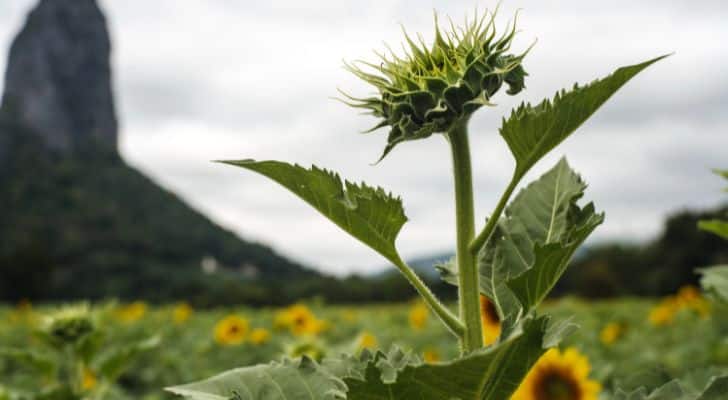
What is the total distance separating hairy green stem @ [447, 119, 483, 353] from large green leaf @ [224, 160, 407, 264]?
0.07 metres

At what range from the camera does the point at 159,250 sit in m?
47.5

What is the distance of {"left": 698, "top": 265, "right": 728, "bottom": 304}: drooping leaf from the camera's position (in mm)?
1392

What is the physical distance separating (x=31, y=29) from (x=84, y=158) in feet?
87.5

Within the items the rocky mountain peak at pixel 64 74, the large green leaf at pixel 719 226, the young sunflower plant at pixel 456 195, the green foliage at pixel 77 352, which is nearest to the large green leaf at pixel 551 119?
the young sunflower plant at pixel 456 195

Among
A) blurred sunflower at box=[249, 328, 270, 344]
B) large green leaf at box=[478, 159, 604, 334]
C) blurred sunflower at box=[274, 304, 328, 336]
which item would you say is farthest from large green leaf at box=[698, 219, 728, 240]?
blurred sunflower at box=[249, 328, 270, 344]

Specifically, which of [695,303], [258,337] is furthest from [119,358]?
[695,303]

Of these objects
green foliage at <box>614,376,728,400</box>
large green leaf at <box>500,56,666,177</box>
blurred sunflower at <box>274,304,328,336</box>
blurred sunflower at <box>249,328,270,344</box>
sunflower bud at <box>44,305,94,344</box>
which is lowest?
blurred sunflower at <box>249,328,270,344</box>

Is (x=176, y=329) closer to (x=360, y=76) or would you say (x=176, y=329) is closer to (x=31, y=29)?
(x=360, y=76)

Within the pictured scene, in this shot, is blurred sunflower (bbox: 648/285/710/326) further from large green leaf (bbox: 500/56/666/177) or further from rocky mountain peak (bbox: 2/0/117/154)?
rocky mountain peak (bbox: 2/0/117/154)

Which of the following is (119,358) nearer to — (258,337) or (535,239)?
(535,239)

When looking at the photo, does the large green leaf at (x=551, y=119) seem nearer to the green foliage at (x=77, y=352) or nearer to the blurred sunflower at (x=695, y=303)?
the green foliage at (x=77, y=352)

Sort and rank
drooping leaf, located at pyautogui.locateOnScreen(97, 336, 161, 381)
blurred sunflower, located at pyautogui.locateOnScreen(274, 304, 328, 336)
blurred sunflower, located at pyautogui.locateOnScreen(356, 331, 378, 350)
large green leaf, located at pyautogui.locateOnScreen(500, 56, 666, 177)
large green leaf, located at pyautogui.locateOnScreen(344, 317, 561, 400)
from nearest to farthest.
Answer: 1. large green leaf, located at pyautogui.locateOnScreen(344, 317, 561, 400)
2. large green leaf, located at pyautogui.locateOnScreen(500, 56, 666, 177)
3. blurred sunflower, located at pyautogui.locateOnScreen(356, 331, 378, 350)
4. drooping leaf, located at pyautogui.locateOnScreen(97, 336, 161, 381)
5. blurred sunflower, located at pyautogui.locateOnScreen(274, 304, 328, 336)

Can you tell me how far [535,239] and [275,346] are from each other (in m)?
4.56

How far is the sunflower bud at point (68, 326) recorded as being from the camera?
7.96 ft
